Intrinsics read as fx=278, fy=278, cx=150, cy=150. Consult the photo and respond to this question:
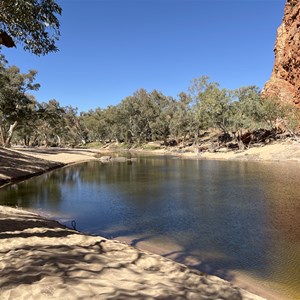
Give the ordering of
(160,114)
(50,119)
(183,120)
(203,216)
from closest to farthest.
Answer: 1. (203,216)
2. (50,119)
3. (183,120)
4. (160,114)

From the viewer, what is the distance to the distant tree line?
43956 millimetres

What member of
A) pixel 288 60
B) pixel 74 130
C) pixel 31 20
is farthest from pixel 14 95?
pixel 74 130

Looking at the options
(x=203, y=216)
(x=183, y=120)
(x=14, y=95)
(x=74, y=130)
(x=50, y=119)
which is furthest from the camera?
(x=74, y=130)

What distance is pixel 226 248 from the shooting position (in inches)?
436

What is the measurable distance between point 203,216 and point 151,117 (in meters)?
85.4

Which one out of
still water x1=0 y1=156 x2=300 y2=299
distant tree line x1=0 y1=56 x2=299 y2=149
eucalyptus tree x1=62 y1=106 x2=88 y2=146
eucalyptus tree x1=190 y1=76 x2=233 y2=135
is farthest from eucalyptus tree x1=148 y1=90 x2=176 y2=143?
still water x1=0 y1=156 x2=300 y2=299

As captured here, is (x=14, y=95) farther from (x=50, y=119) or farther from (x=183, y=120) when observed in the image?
(x=183, y=120)

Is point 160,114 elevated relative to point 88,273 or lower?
elevated

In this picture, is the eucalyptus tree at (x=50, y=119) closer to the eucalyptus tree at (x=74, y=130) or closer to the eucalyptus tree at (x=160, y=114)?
the eucalyptus tree at (x=74, y=130)

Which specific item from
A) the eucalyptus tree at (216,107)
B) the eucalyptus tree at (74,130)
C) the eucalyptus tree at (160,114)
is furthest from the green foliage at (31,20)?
the eucalyptus tree at (74,130)

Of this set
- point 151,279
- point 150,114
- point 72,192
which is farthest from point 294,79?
point 151,279

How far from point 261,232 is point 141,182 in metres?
17.0

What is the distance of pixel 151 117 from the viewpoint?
99.7 meters

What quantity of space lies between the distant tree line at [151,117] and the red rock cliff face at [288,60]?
6.10m
